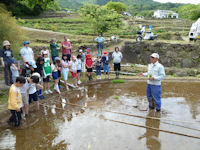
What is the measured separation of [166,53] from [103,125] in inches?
683

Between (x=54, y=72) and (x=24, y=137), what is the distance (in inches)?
130

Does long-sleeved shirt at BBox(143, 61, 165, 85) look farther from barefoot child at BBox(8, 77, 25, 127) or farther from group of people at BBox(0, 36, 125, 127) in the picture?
barefoot child at BBox(8, 77, 25, 127)

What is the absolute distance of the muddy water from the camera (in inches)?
186

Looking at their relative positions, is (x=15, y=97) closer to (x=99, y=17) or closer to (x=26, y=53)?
(x=26, y=53)

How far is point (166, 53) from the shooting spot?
2083 cm

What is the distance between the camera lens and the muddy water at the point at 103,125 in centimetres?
473

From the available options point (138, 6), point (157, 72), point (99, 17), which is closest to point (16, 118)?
point (157, 72)

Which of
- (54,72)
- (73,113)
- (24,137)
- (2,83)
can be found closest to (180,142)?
(73,113)

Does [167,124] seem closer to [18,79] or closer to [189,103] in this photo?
[189,103]

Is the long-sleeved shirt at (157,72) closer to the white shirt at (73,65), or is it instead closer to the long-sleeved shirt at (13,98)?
the white shirt at (73,65)

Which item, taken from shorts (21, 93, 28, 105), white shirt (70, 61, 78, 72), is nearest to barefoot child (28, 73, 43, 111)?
shorts (21, 93, 28, 105)

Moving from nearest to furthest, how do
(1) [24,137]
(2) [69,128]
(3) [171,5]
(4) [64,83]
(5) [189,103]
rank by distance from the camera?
(1) [24,137]
(2) [69,128]
(5) [189,103]
(4) [64,83]
(3) [171,5]

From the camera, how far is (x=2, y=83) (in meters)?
8.59

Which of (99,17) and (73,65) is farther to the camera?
(99,17)
